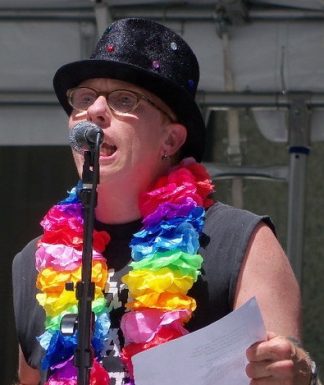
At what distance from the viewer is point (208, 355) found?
167 centimetres

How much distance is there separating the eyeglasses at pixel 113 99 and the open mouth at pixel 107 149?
0.09 m

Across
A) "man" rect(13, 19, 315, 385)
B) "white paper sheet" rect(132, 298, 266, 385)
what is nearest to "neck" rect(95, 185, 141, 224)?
"man" rect(13, 19, 315, 385)

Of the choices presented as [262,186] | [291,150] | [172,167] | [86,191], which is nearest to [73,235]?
[172,167]

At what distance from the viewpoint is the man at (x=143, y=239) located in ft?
6.48

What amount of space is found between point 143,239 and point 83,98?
343mm

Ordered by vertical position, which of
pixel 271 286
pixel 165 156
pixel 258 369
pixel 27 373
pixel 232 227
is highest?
pixel 165 156

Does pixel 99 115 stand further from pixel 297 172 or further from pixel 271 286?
pixel 297 172

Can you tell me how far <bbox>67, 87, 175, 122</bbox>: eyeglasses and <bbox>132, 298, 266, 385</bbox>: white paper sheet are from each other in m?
0.62

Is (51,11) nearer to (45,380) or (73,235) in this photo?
(73,235)

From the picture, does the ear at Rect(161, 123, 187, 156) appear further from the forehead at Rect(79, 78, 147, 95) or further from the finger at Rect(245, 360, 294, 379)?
the finger at Rect(245, 360, 294, 379)

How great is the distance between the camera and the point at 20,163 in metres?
4.30

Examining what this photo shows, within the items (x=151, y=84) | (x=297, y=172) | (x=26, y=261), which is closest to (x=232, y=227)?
(x=151, y=84)

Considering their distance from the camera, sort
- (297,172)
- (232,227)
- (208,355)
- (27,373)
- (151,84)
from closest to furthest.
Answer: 1. (208,355)
2. (232,227)
3. (151,84)
4. (27,373)
5. (297,172)

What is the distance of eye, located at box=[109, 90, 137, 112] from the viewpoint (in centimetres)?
210
